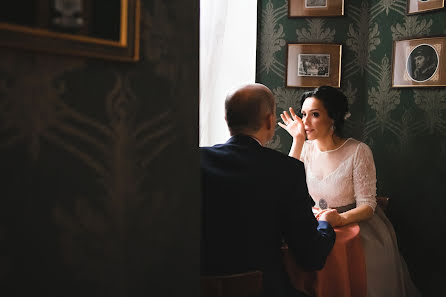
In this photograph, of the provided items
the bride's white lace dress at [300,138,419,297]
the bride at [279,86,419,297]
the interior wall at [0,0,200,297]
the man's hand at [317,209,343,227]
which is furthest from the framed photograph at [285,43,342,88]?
the interior wall at [0,0,200,297]

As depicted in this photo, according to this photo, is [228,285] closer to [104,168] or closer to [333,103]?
[104,168]

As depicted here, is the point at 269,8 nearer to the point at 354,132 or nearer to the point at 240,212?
the point at 354,132

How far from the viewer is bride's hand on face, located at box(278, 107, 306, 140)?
9.18ft

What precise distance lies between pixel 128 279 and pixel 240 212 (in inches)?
26.0

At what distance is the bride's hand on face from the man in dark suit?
1143 mm

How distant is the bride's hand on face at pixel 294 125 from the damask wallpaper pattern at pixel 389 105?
0.64 feet

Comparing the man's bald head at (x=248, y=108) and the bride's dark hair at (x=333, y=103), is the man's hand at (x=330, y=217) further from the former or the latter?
the bride's dark hair at (x=333, y=103)

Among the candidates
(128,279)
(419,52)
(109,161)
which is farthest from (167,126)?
(419,52)

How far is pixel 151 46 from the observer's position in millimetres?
952

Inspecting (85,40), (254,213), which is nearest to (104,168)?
(85,40)

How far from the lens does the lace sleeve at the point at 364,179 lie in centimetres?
240

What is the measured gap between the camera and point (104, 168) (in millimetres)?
879

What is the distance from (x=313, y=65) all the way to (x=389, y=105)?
0.62 meters

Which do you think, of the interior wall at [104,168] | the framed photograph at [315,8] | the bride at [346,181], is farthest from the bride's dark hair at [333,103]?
the interior wall at [104,168]
